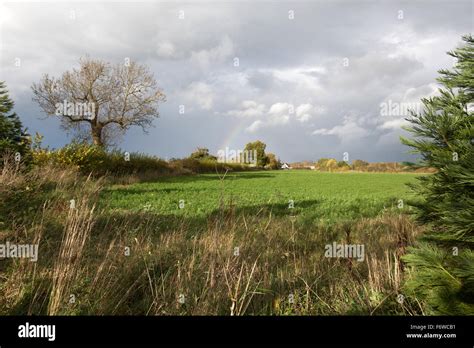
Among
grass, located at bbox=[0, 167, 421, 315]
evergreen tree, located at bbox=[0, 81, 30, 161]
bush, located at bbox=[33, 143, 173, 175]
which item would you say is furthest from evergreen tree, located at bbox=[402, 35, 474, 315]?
bush, located at bbox=[33, 143, 173, 175]

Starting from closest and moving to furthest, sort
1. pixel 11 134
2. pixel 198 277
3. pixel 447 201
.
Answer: pixel 447 201, pixel 198 277, pixel 11 134

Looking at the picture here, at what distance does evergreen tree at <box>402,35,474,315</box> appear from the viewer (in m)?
3.00

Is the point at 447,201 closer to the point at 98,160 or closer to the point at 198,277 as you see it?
the point at 198,277

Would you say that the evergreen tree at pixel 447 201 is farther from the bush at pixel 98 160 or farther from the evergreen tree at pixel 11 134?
the bush at pixel 98 160

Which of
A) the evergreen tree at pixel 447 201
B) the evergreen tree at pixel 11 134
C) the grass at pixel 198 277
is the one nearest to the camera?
the evergreen tree at pixel 447 201

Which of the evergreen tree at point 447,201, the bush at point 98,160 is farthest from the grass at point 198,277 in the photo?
the bush at point 98,160

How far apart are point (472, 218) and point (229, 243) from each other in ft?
9.10

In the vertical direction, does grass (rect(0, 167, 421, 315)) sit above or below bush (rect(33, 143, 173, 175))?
below

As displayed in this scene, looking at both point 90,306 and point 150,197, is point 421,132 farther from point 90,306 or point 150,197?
point 150,197

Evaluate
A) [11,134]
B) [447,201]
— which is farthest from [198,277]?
[11,134]

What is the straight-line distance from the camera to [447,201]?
335 centimetres

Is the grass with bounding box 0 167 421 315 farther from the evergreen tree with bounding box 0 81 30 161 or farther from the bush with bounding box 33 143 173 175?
the bush with bounding box 33 143 173 175

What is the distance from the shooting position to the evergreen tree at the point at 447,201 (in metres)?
3.00
